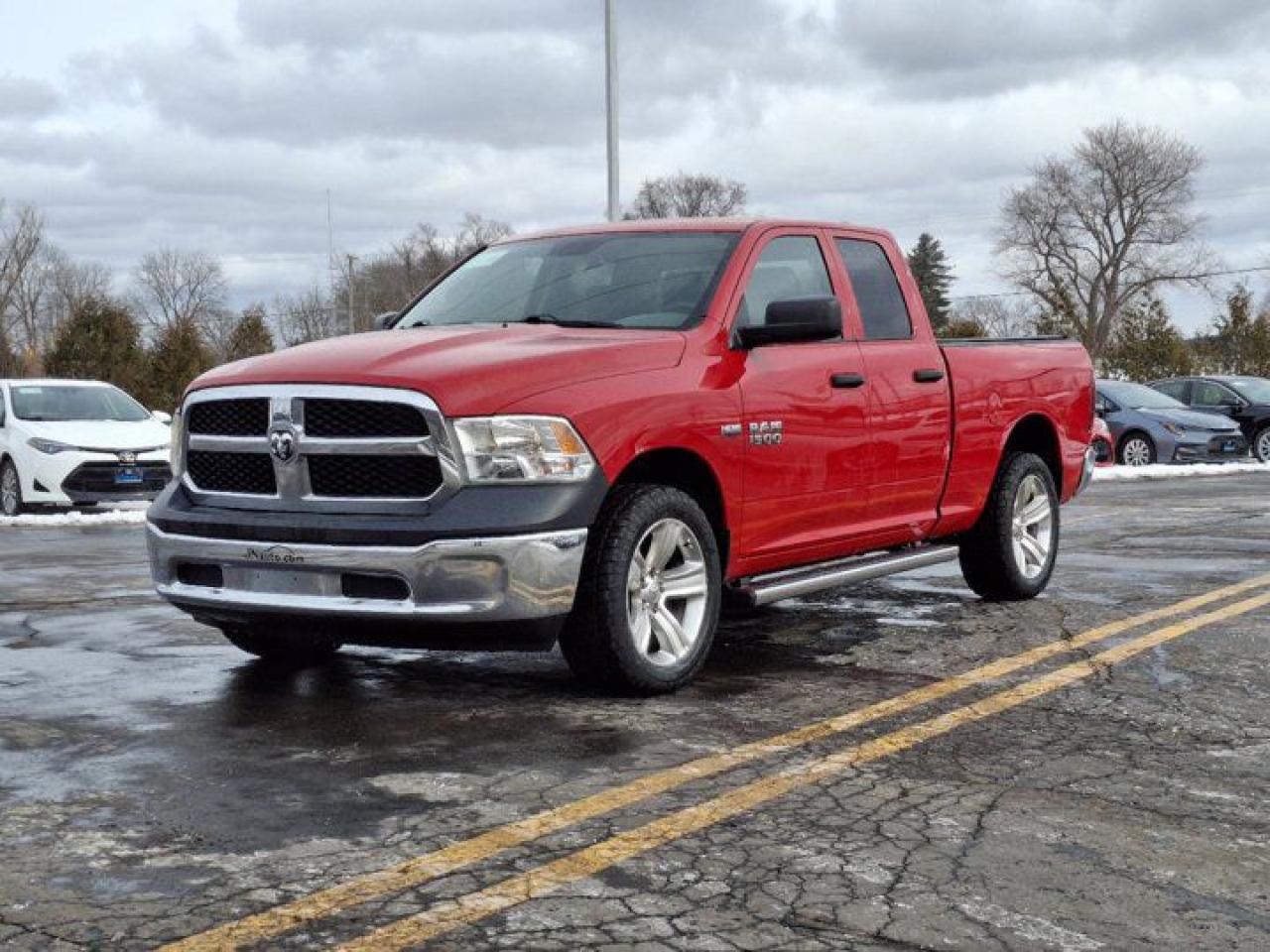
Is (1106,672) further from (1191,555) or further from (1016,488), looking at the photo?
(1191,555)

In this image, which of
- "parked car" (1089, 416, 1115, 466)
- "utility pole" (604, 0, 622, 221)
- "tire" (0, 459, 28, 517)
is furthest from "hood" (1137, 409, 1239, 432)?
"tire" (0, 459, 28, 517)

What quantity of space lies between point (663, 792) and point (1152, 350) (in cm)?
4739

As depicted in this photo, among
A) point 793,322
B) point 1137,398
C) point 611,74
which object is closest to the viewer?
point 793,322

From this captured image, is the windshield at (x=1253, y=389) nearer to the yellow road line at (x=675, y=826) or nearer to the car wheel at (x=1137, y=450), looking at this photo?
the car wheel at (x=1137, y=450)

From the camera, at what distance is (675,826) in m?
4.28

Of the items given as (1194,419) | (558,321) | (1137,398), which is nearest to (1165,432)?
(1194,419)

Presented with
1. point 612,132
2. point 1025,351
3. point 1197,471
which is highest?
point 612,132

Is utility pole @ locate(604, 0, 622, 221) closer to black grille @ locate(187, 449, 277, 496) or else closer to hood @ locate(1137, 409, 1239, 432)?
hood @ locate(1137, 409, 1239, 432)

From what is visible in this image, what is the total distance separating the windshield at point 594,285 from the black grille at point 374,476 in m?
1.30

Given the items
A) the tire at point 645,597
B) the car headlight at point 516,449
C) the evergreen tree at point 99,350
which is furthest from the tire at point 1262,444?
the evergreen tree at point 99,350

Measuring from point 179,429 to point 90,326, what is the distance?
3808 centimetres

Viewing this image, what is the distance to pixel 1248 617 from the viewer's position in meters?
8.00

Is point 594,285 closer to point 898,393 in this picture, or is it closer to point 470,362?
point 470,362

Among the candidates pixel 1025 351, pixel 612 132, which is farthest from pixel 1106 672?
pixel 612 132
